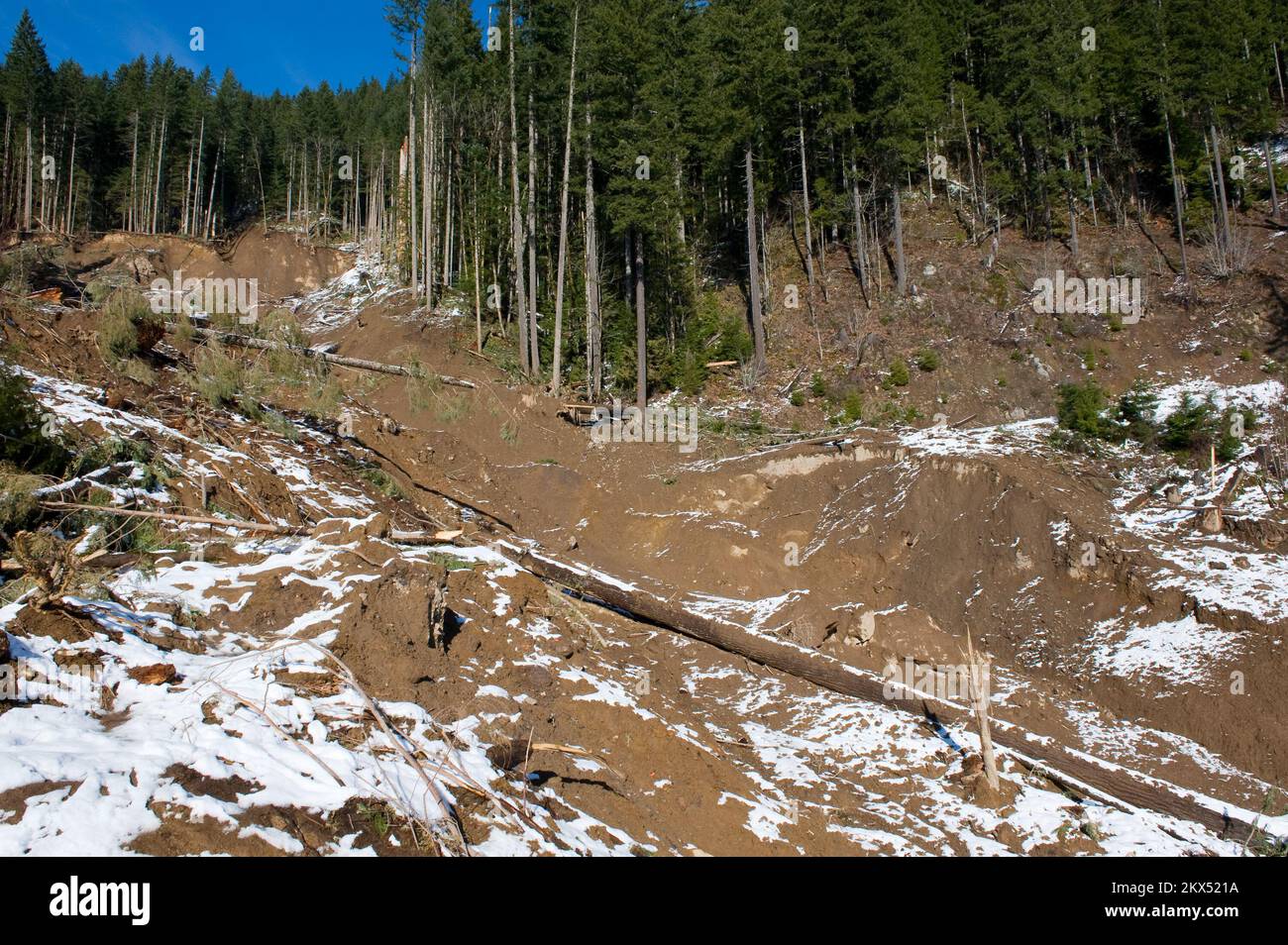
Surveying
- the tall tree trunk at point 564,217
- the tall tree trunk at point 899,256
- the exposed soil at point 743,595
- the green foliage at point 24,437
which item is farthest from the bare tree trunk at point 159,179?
the green foliage at point 24,437

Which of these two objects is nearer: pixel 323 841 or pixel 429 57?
pixel 323 841

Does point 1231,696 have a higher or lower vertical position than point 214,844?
lower

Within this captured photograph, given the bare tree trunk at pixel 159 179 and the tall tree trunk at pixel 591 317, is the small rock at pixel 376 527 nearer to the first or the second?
the tall tree trunk at pixel 591 317

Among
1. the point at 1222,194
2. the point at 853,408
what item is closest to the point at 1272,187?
the point at 1222,194

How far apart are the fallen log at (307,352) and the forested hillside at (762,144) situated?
12.1 ft

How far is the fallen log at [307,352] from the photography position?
16.7m

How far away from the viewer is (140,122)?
52.2m

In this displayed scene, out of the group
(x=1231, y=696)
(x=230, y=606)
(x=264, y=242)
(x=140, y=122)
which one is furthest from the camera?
(x=140, y=122)

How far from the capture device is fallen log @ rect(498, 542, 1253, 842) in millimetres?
8195

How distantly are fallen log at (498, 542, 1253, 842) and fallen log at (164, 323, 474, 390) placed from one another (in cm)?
974

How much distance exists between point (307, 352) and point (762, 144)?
19.3m

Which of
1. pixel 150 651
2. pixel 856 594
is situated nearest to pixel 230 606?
pixel 150 651

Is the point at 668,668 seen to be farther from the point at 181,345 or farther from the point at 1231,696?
the point at 181,345
